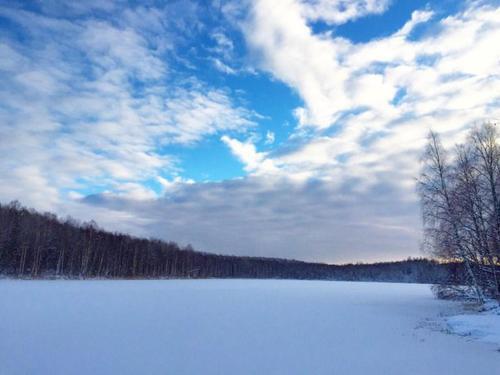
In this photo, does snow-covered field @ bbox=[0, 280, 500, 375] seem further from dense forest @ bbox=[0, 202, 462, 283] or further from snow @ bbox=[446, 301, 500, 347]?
dense forest @ bbox=[0, 202, 462, 283]

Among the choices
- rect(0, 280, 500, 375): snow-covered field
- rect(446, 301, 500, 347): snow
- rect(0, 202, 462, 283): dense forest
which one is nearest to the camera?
rect(0, 280, 500, 375): snow-covered field

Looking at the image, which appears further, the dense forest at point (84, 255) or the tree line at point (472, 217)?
the dense forest at point (84, 255)

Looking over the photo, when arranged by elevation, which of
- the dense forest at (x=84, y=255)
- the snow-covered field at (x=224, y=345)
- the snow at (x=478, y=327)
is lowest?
the snow-covered field at (x=224, y=345)

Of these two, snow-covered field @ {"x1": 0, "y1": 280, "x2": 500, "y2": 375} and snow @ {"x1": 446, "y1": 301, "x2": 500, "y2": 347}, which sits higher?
snow @ {"x1": 446, "y1": 301, "x2": 500, "y2": 347}

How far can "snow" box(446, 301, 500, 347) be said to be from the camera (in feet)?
42.5

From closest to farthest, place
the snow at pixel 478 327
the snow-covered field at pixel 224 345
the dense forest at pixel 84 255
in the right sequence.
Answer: the snow-covered field at pixel 224 345
the snow at pixel 478 327
the dense forest at pixel 84 255

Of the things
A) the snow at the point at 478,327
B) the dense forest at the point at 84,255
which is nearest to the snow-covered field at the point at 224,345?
the snow at the point at 478,327

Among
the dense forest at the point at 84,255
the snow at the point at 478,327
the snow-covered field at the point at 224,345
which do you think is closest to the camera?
A: the snow-covered field at the point at 224,345

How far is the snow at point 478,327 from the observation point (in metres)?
13.0

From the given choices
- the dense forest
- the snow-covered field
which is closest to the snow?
the snow-covered field

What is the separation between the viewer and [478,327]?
1446 centimetres

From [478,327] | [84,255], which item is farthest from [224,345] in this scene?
[84,255]

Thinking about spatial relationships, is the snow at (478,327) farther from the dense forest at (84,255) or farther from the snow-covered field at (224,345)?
the dense forest at (84,255)

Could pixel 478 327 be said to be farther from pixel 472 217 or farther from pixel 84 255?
pixel 84 255
